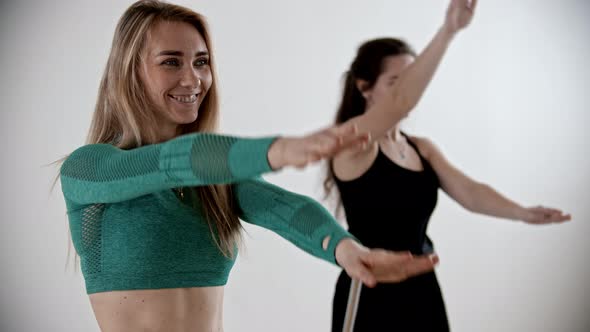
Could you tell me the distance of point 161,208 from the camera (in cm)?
108

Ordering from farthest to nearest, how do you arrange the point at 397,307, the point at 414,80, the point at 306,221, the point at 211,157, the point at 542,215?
the point at 397,307 → the point at 542,215 → the point at 414,80 → the point at 306,221 → the point at 211,157

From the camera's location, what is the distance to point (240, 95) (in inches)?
115

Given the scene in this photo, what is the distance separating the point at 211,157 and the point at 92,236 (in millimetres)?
408

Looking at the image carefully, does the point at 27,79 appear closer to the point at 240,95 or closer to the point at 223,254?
the point at 240,95

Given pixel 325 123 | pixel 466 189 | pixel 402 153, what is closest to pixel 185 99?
pixel 402 153

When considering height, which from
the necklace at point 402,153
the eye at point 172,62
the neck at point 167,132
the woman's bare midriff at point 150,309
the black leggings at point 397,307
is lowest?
the black leggings at point 397,307

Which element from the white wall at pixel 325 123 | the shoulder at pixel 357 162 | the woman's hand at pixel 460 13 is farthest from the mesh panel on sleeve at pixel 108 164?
the white wall at pixel 325 123

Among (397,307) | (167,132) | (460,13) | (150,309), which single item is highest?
(460,13)

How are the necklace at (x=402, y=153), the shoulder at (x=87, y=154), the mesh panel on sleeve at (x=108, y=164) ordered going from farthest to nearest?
the necklace at (x=402, y=153), the shoulder at (x=87, y=154), the mesh panel on sleeve at (x=108, y=164)

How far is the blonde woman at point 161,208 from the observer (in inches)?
35.8

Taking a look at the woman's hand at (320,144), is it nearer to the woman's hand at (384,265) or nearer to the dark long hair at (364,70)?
the woman's hand at (384,265)

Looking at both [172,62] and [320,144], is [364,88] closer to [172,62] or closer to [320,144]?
[172,62]

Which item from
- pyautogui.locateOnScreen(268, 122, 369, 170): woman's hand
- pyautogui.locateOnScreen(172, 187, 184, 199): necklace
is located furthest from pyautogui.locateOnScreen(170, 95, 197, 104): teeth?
pyautogui.locateOnScreen(268, 122, 369, 170): woman's hand

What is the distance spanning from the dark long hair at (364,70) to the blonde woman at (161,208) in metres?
0.65
